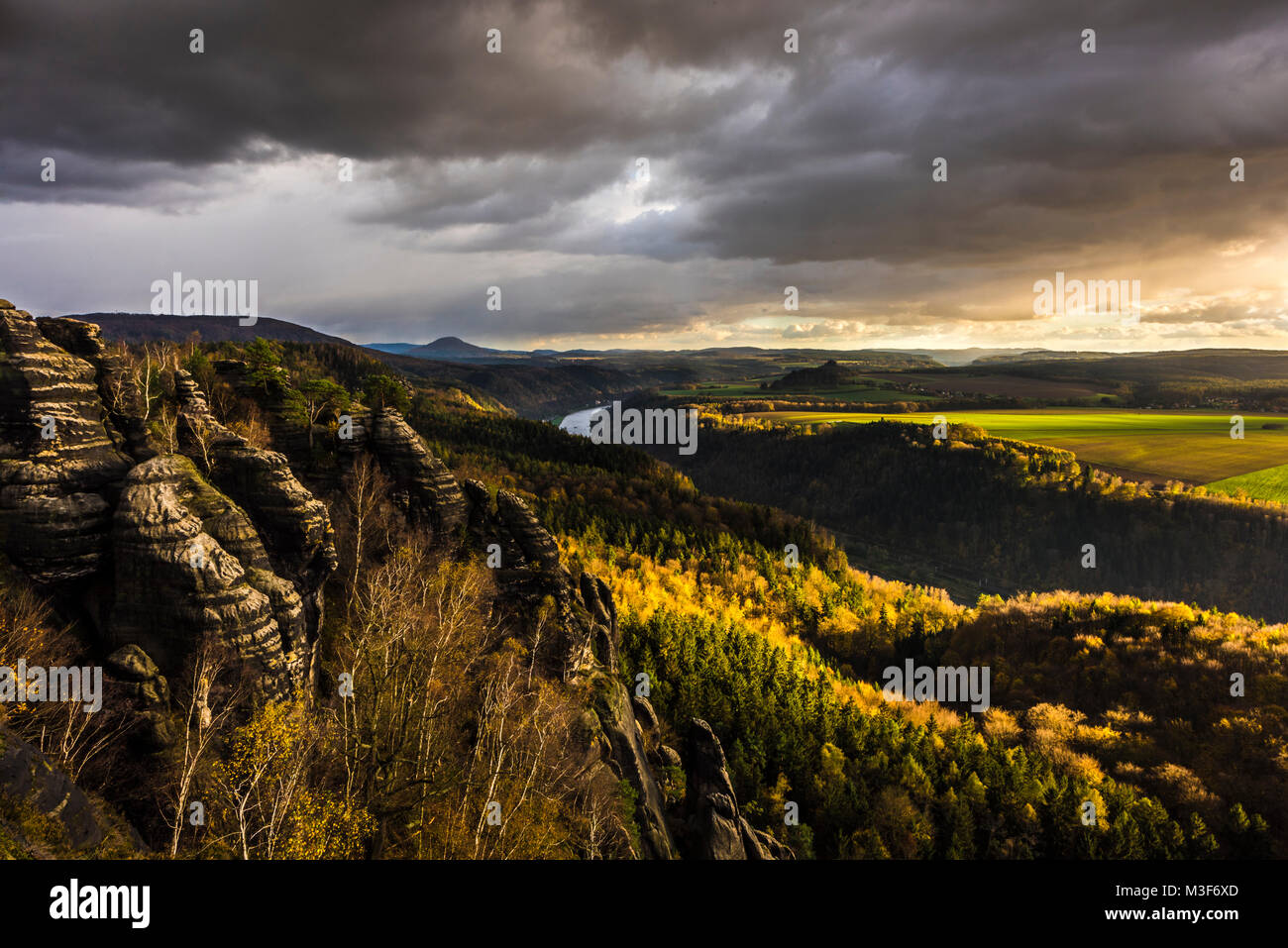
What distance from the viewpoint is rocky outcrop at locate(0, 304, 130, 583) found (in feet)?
64.9

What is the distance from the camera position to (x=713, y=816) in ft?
112

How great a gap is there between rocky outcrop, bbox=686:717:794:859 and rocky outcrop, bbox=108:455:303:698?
25785mm

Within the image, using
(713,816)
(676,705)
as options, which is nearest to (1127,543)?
(676,705)

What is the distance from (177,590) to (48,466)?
290 inches

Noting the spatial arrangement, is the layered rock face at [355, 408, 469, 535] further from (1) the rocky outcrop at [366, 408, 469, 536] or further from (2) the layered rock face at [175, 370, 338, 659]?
(2) the layered rock face at [175, 370, 338, 659]

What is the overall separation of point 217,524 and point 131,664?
18.6 ft

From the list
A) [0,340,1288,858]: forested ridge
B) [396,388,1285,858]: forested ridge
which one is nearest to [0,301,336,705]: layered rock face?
[0,340,1288,858]: forested ridge

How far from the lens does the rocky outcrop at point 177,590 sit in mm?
19734

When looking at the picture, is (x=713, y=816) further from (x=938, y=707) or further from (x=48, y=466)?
(x=938, y=707)

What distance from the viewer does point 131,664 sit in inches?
738

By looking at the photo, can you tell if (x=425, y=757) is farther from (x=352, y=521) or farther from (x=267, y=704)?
(x=352, y=521)
